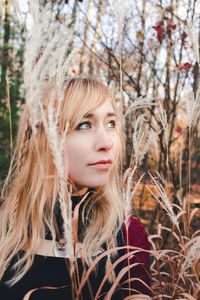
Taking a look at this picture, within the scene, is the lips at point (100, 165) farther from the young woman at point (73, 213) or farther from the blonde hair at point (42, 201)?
the blonde hair at point (42, 201)

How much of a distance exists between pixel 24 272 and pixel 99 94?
0.83 meters

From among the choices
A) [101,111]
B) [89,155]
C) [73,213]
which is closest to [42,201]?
[73,213]

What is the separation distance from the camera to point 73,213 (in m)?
1.07

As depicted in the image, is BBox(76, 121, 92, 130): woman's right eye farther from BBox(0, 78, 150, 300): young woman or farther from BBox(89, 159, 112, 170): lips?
BBox(89, 159, 112, 170): lips

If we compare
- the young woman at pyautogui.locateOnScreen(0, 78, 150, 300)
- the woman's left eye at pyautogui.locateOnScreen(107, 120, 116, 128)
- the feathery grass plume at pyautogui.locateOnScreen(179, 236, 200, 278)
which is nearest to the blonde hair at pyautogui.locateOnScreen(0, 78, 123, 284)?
the young woman at pyautogui.locateOnScreen(0, 78, 150, 300)

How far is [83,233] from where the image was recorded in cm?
123

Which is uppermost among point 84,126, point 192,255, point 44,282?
point 84,126

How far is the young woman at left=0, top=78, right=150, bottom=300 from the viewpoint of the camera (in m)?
1.07

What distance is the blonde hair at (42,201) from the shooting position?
113 cm

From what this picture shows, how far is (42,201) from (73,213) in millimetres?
185

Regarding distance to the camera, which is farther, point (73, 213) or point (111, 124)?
point (111, 124)

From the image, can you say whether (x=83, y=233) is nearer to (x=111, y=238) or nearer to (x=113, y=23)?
(x=111, y=238)

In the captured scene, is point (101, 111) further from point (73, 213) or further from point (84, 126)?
point (73, 213)

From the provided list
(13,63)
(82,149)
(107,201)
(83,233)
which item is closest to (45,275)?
(83,233)
